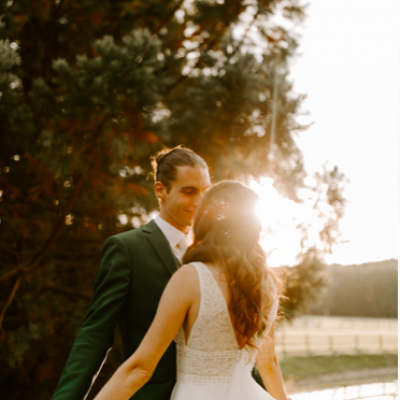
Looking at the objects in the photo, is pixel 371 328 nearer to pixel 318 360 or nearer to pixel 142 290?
pixel 318 360

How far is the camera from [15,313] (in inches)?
159

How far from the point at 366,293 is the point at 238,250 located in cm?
2309

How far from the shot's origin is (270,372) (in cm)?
162

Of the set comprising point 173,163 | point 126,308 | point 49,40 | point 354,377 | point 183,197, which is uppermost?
point 49,40

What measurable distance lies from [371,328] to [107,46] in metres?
35.6

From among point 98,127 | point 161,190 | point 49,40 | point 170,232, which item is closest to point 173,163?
point 161,190

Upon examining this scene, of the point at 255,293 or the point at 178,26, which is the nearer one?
the point at 255,293

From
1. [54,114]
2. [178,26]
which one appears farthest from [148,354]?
[178,26]

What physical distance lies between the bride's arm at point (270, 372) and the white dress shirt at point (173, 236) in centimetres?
55

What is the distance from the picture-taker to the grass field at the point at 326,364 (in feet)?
55.3

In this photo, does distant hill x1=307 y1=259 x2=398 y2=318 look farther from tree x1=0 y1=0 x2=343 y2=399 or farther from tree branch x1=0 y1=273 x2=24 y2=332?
tree branch x1=0 y1=273 x2=24 y2=332

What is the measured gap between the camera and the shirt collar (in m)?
1.84

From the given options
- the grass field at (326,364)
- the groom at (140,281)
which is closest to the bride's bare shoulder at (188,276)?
the groom at (140,281)

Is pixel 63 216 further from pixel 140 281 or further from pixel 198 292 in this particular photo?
pixel 198 292
